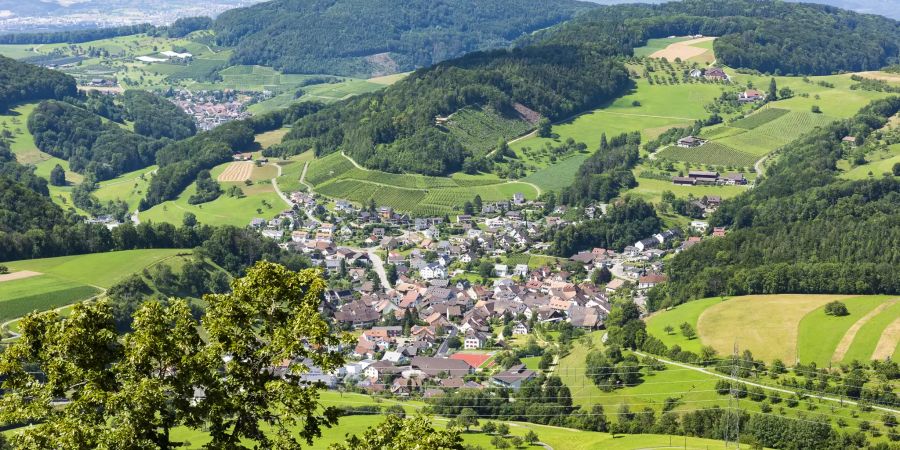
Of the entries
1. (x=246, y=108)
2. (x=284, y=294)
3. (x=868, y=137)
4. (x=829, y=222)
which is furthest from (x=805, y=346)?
(x=246, y=108)

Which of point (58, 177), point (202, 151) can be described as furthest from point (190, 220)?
point (58, 177)

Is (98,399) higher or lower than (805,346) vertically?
higher

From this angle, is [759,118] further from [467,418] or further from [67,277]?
[467,418]

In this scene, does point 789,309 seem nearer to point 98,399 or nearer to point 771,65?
point 98,399

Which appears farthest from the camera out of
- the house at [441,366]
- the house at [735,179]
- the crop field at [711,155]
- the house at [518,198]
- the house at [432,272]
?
the crop field at [711,155]

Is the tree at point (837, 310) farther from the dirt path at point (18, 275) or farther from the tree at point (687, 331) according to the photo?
the dirt path at point (18, 275)

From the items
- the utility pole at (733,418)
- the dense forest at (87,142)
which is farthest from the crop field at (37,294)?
the dense forest at (87,142)
